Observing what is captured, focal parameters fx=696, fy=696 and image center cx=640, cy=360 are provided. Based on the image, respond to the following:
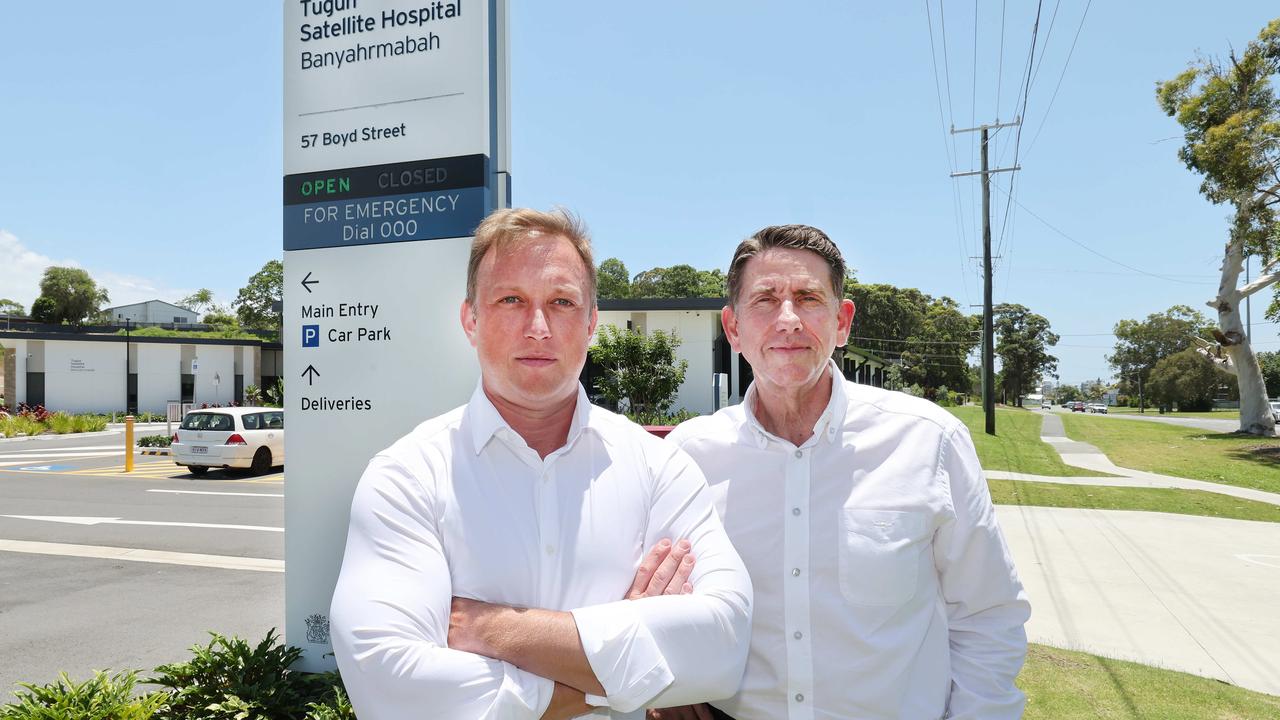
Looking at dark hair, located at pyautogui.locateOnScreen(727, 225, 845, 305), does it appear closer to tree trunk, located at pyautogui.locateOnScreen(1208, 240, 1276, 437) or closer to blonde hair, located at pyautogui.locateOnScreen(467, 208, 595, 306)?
blonde hair, located at pyautogui.locateOnScreen(467, 208, 595, 306)

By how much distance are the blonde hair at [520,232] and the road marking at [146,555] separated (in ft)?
23.8

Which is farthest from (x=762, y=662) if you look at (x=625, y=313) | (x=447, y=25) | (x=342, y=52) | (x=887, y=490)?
(x=625, y=313)

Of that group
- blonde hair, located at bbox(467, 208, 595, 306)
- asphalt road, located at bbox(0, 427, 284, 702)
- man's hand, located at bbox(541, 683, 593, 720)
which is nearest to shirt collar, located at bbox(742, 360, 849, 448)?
blonde hair, located at bbox(467, 208, 595, 306)

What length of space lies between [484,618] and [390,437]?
2.19 m

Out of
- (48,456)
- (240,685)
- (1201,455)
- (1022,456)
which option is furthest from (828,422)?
(48,456)

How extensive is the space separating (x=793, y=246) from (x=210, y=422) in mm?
17417

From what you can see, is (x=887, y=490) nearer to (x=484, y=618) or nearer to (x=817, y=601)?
(x=817, y=601)

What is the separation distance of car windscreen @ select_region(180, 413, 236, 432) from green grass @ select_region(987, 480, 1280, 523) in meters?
15.7

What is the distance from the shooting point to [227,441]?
1552 cm

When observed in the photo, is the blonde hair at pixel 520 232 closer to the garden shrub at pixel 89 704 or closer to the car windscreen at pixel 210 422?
the garden shrub at pixel 89 704

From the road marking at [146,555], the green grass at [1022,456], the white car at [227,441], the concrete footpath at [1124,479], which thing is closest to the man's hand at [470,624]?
the road marking at [146,555]

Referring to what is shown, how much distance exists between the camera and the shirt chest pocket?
1.88 meters

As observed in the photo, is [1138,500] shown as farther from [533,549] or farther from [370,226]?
[533,549]

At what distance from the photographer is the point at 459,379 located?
3393 mm
